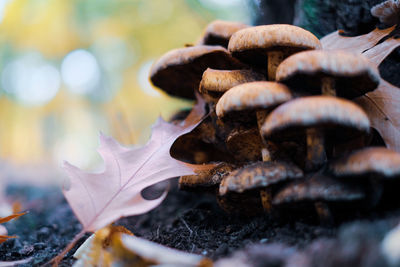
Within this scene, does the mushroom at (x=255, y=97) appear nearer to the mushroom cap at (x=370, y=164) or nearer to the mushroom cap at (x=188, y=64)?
the mushroom cap at (x=370, y=164)

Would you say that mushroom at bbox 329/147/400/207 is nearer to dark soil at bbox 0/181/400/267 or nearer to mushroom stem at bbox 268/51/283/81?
dark soil at bbox 0/181/400/267

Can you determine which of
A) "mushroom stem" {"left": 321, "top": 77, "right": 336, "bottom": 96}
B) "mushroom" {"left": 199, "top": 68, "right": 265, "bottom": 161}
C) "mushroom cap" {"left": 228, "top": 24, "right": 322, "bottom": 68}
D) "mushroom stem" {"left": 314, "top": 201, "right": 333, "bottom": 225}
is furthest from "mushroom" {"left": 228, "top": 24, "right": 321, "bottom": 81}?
"mushroom stem" {"left": 314, "top": 201, "right": 333, "bottom": 225}

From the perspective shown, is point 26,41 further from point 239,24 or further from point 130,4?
point 239,24

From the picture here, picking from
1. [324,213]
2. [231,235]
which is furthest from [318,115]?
[231,235]

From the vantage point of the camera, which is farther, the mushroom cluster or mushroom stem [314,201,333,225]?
mushroom stem [314,201,333,225]

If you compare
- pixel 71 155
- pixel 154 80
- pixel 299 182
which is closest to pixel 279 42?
pixel 299 182

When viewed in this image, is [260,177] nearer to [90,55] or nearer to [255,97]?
[255,97]
